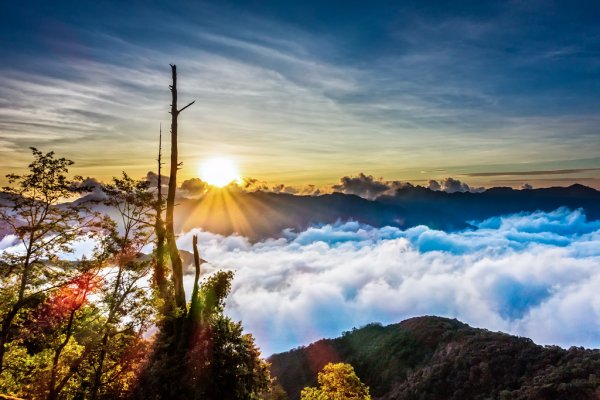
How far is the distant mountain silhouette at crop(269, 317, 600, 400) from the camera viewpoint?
268ft

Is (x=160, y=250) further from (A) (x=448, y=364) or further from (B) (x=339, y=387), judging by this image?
(A) (x=448, y=364)

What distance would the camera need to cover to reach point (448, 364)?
103188mm

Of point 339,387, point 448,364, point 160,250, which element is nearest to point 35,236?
point 160,250

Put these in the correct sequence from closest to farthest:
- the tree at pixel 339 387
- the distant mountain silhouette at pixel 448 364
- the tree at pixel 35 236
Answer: the tree at pixel 35 236 → the tree at pixel 339 387 → the distant mountain silhouette at pixel 448 364

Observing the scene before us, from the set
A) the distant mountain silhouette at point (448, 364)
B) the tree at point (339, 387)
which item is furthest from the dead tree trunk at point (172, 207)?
the distant mountain silhouette at point (448, 364)

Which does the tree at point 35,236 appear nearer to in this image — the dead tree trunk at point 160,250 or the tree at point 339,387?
the dead tree trunk at point 160,250

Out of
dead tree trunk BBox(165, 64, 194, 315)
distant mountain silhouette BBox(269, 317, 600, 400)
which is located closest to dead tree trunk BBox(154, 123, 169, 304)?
dead tree trunk BBox(165, 64, 194, 315)

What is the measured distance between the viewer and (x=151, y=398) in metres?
19.7

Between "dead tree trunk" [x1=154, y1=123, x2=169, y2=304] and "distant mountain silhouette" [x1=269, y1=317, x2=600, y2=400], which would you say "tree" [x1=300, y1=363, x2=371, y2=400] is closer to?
"dead tree trunk" [x1=154, y1=123, x2=169, y2=304]

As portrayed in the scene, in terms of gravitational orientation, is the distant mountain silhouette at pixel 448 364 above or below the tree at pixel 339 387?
below

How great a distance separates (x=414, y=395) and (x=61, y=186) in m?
98.6

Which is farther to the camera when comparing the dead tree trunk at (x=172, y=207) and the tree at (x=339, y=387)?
the tree at (x=339, y=387)

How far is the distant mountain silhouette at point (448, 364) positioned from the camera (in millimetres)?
81812

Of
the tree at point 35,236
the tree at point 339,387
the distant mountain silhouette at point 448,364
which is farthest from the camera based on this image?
the distant mountain silhouette at point 448,364
